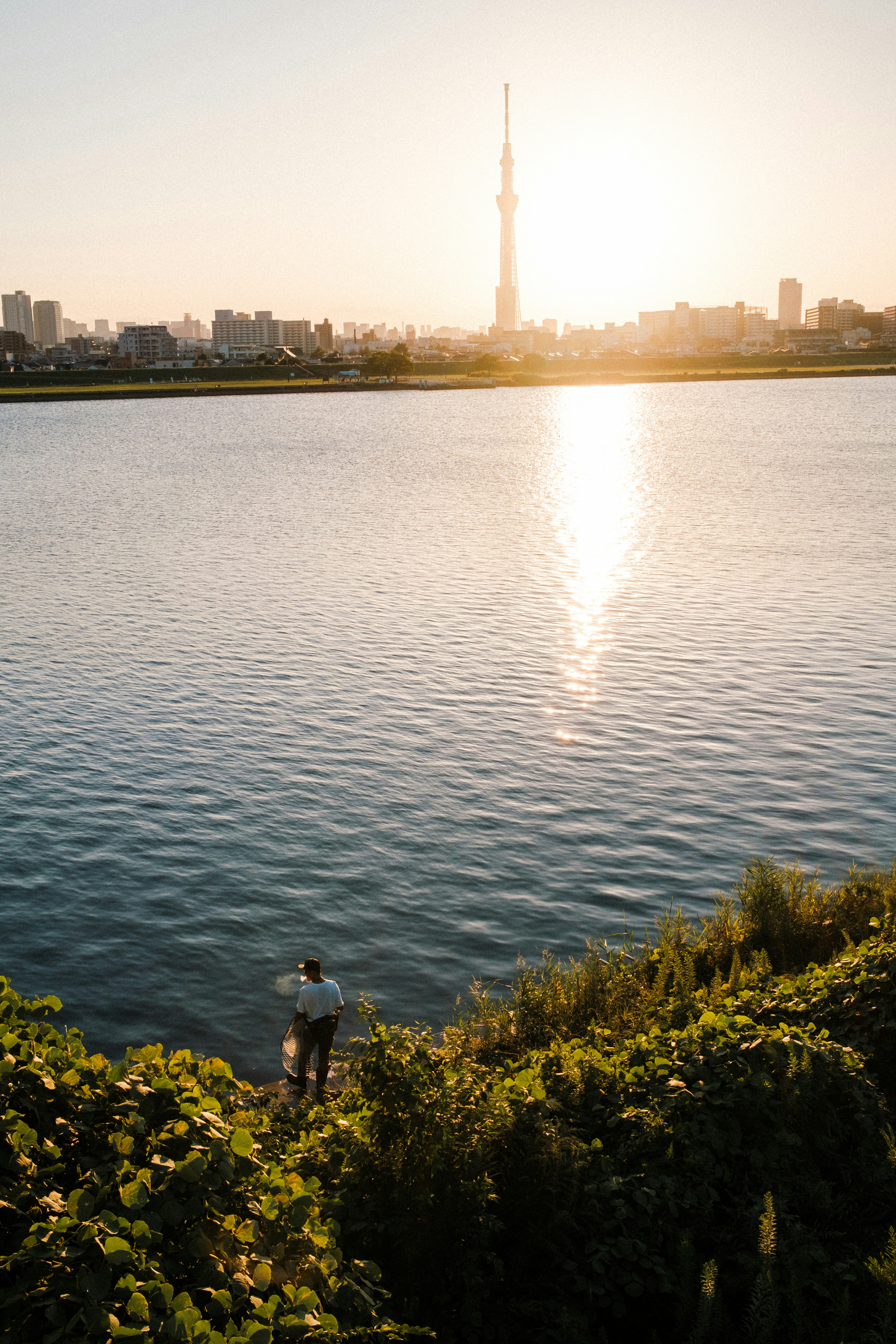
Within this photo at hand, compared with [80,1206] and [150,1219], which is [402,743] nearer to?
[150,1219]

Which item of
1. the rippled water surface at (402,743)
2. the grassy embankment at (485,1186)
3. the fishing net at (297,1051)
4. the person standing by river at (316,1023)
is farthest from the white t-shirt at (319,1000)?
the rippled water surface at (402,743)

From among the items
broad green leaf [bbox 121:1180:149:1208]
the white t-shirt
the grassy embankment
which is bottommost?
the white t-shirt

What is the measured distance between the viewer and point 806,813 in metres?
24.0

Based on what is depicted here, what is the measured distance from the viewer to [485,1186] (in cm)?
940

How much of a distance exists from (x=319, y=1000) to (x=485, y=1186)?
5.75 meters

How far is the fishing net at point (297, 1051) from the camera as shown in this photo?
586 inches

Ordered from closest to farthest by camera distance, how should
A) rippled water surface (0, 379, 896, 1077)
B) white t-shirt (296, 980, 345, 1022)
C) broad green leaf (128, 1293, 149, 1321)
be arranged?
broad green leaf (128, 1293, 149, 1321) < white t-shirt (296, 980, 345, 1022) < rippled water surface (0, 379, 896, 1077)

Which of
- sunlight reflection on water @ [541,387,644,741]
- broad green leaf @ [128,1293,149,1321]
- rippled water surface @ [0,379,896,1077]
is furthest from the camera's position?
sunlight reflection on water @ [541,387,644,741]

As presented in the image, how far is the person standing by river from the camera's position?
14648mm

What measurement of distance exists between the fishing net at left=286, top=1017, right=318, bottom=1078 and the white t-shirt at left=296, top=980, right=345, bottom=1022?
0.22 m

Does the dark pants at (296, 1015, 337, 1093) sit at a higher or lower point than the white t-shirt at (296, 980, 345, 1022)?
lower

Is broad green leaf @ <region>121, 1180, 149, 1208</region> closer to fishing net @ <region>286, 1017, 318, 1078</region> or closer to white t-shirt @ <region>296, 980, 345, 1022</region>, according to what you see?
white t-shirt @ <region>296, 980, 345, 1022</region>

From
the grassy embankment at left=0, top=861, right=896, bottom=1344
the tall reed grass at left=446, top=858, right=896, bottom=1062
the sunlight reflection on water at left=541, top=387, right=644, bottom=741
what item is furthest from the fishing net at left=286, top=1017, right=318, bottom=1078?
the sunlight reflection on water at left=541, top=387, right=644, bottom=741

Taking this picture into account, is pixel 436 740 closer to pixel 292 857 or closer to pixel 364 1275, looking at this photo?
pixel 292 857
